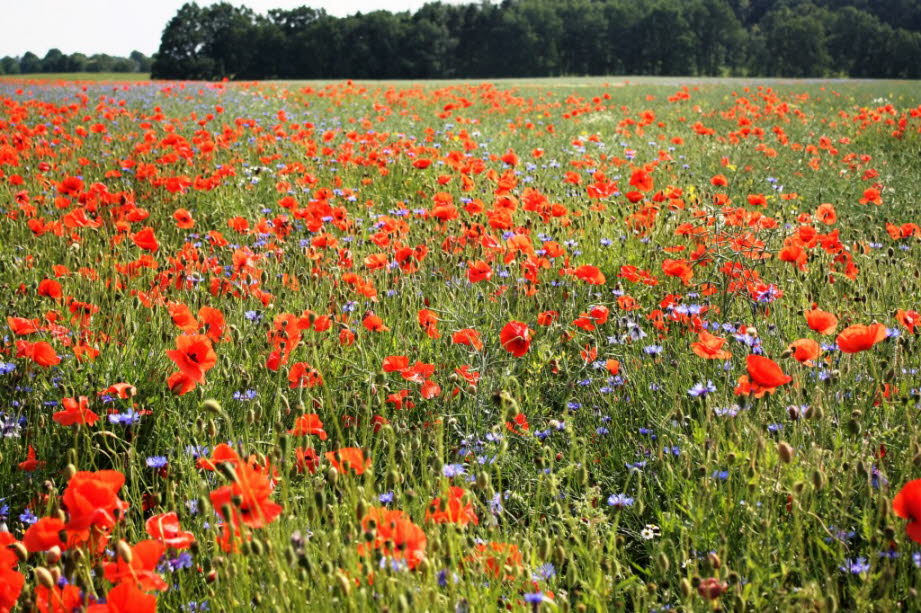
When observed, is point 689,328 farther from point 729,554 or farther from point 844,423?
point 729,554

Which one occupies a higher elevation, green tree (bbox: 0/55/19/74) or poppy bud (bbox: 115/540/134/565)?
green tree (bbox: 0/55/19/74)

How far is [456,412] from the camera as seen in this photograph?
2.64 metres

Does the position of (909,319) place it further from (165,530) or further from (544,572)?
(165,530)

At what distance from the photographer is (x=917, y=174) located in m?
6.71

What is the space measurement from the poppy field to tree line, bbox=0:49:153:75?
291 feet

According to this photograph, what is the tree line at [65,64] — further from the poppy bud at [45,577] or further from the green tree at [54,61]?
the poppy bud at [45,577]

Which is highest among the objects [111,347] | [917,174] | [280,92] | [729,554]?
[280,92]

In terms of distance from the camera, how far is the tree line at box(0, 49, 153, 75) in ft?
273

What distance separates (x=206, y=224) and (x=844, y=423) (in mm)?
4262

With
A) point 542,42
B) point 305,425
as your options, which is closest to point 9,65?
point 542,42

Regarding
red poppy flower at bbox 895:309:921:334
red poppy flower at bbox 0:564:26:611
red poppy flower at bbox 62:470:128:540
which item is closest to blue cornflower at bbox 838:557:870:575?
red poppy flower at bbox 895:309:921:334

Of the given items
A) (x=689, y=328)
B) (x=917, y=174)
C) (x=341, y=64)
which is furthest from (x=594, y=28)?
(x=689, y=328)

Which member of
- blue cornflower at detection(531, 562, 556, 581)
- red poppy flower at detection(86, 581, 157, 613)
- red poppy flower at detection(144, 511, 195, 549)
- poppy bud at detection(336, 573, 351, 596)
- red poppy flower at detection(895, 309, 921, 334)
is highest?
red poppy flower at detection(895, 309, 921, 334)

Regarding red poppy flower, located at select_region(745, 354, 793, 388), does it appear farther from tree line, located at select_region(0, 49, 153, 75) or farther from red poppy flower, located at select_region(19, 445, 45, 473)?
tree line, located at select_region(0, 49, 153, 75)
